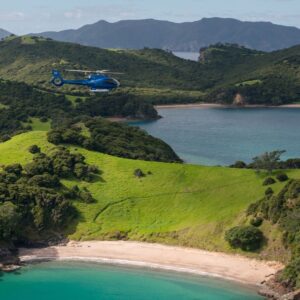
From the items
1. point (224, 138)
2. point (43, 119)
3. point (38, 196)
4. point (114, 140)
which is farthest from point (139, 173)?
point (224, 138)

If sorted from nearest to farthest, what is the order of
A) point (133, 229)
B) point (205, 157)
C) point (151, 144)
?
point (133, 229) < point (151, 144) < point (205, 157)

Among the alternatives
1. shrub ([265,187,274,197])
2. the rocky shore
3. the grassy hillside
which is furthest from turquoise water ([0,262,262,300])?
shrub ([265,187,274,197])

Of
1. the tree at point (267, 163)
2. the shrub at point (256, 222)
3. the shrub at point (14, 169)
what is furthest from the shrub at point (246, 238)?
the shrub at point (14, 169)

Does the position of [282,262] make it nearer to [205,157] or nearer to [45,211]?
[45,211]

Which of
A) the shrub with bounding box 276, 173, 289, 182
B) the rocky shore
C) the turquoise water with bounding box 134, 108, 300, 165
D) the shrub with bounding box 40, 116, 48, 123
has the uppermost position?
the shrub with bounding box 40, 116, 48, 123

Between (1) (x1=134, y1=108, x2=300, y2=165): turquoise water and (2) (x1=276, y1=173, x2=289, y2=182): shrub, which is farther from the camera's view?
(1) (x1=134, y1=108, x2=300, y2=165): turquoise water

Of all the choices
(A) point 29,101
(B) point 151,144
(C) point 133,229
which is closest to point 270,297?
(C) point 133,229

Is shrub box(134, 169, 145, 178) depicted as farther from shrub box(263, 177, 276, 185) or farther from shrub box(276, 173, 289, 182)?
shrub box(276, 173, 289, 182)
